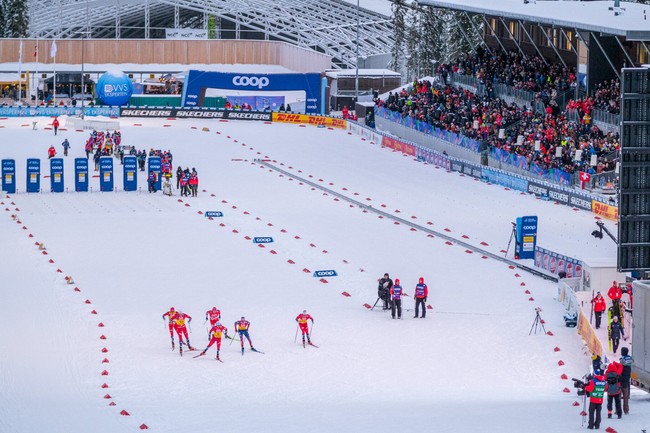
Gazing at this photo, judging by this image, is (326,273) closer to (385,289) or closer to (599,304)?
(385,289)

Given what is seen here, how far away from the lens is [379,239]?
161 feet

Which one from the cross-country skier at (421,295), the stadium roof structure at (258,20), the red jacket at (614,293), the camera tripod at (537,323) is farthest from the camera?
the stadium roof structure at (258,20)

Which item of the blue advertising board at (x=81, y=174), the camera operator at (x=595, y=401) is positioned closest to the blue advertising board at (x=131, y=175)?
the blue advertising board at (x=81, y=174)

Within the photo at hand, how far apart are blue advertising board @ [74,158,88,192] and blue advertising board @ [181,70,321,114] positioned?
26.1 meters

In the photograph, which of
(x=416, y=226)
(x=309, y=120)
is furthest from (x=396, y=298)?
(x=309, y=120)

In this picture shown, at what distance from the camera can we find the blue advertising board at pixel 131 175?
192ft

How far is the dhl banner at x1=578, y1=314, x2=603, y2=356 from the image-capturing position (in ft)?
109

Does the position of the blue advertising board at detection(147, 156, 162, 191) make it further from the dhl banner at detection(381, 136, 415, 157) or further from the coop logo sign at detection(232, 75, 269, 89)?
the coop logo sign at detection(232, 75, 269, 89)

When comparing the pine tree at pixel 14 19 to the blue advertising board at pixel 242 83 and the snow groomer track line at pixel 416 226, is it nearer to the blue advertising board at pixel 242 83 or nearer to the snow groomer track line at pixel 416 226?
the blue advertising board at pixel 242 83

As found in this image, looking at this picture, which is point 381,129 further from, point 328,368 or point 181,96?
point 328,368

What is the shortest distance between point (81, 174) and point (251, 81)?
89.1 feet

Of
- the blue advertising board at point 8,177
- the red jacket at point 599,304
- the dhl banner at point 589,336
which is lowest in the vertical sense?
the dhl banner at point 589,336

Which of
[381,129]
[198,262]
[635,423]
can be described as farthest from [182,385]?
[381,129]

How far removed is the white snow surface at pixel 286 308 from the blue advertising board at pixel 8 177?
3.22ft
